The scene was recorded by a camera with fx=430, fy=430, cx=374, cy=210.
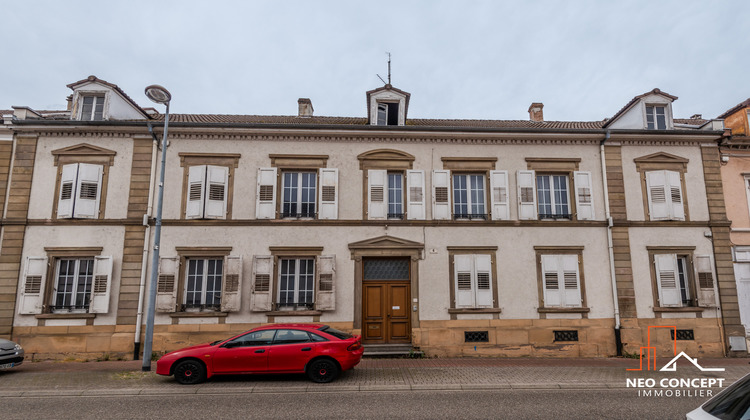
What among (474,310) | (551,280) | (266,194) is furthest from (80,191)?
(551,280)

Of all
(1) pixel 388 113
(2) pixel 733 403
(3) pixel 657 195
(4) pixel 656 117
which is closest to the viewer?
(2) pixel 733 403

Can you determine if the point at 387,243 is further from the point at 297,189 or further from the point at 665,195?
the point at 665,195

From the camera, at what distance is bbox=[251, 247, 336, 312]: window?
1313 centimetres

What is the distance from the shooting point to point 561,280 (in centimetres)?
1363

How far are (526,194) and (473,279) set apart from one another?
10.9 feet

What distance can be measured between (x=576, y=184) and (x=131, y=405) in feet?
44.5

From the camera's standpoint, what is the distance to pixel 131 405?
320 inches

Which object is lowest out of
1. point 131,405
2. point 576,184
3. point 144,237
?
point 131,405

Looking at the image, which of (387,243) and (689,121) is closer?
(387,243)

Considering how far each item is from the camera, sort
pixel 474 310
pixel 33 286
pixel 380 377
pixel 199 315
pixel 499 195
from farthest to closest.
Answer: pixel 499 195 < pixel 474 310 < pixel 199 315 < pixel 33 286 < pixel 380 377

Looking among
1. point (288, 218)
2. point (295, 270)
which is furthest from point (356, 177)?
point (295, 270)

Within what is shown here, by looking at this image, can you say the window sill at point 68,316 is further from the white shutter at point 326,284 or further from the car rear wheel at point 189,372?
the white shutter at point 326,284

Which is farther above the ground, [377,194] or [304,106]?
[304,106]

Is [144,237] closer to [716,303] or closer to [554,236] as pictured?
[554,236]
